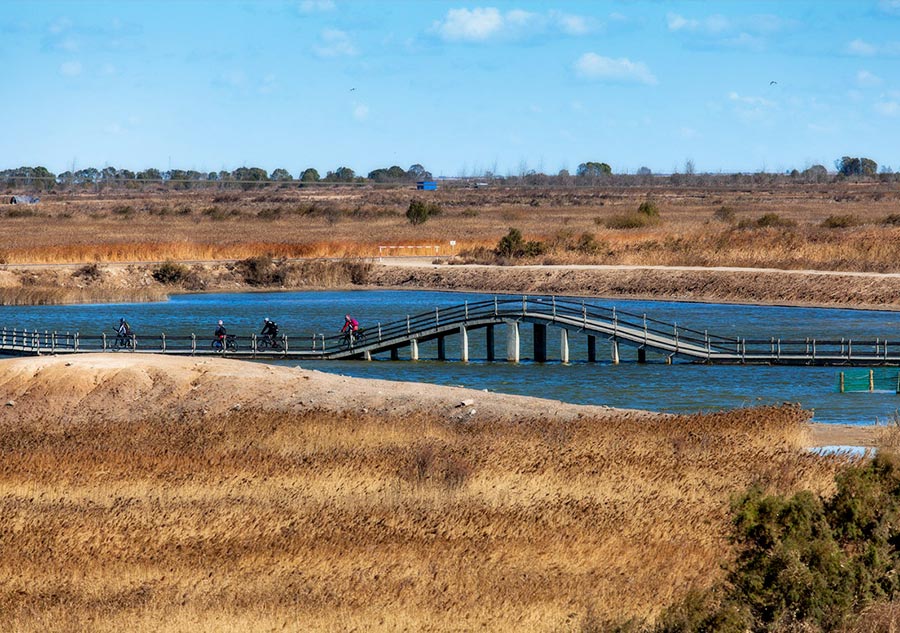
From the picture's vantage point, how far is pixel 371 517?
66.2ft

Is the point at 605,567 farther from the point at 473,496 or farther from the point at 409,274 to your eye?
the point at 409,274

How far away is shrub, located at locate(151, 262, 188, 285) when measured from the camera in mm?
87000

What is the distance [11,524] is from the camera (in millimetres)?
19828

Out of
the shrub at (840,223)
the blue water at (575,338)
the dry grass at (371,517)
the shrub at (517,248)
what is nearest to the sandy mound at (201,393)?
the dry grass at (371,517)

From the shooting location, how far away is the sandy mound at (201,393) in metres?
32.9

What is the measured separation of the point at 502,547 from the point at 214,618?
4.78 m

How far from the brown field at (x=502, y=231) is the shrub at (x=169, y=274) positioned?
6.00 meters

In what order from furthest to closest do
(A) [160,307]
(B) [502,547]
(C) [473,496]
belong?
(A) [160,307], (C) [473,496], (B) [502,547]

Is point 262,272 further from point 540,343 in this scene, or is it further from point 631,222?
point 540,343

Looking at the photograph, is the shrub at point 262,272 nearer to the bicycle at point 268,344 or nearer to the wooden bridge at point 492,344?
the wooden bridge at point 492,344

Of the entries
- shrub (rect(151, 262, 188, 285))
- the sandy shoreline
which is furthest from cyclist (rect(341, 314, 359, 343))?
shrub (rect(151, 262, 188, 285))

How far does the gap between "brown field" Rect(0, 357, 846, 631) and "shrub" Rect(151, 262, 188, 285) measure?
171 ft

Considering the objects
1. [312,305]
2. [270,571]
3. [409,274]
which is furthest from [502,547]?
[409,274]

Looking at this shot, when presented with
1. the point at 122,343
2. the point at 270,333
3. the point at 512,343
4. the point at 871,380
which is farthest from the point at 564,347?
the point at 122,343
